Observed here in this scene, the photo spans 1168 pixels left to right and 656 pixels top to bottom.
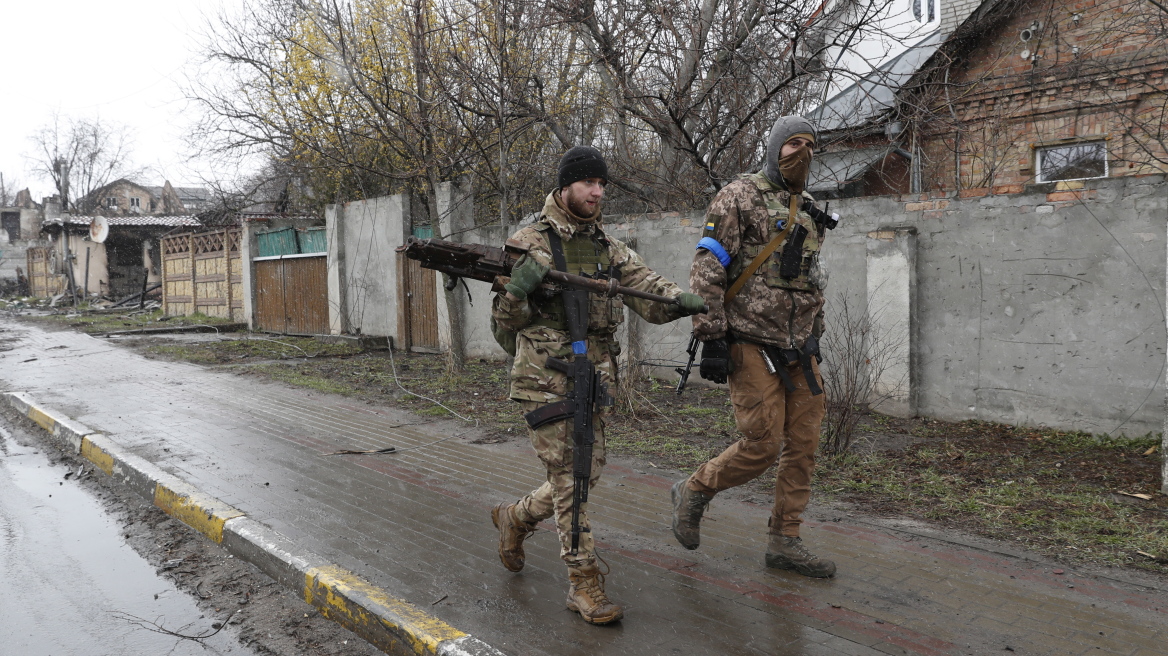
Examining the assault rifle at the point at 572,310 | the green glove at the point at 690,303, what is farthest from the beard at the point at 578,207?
the green glove at the point at 690,303

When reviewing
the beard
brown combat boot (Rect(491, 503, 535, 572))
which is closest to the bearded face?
the beard

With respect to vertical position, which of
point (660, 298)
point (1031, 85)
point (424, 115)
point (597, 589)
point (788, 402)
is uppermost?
point (1031, 85)

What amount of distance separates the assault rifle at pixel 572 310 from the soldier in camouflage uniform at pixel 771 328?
432 millimetres

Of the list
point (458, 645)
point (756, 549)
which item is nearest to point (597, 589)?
point (458, 645)

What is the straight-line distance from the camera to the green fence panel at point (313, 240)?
617 inches

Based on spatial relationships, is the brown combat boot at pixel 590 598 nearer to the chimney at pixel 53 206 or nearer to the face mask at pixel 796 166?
the face mask at pixel 796 166

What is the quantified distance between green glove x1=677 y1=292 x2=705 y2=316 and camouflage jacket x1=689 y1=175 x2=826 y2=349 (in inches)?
10.6

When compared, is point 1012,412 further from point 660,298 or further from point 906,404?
point 660,298

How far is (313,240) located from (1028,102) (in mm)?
12861

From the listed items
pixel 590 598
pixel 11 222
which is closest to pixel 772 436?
pixel 590 598

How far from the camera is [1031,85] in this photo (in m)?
11.2

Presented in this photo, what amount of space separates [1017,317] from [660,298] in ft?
14.4

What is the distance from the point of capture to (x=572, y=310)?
3342 millimetres

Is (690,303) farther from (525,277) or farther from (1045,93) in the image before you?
(1045,93)
